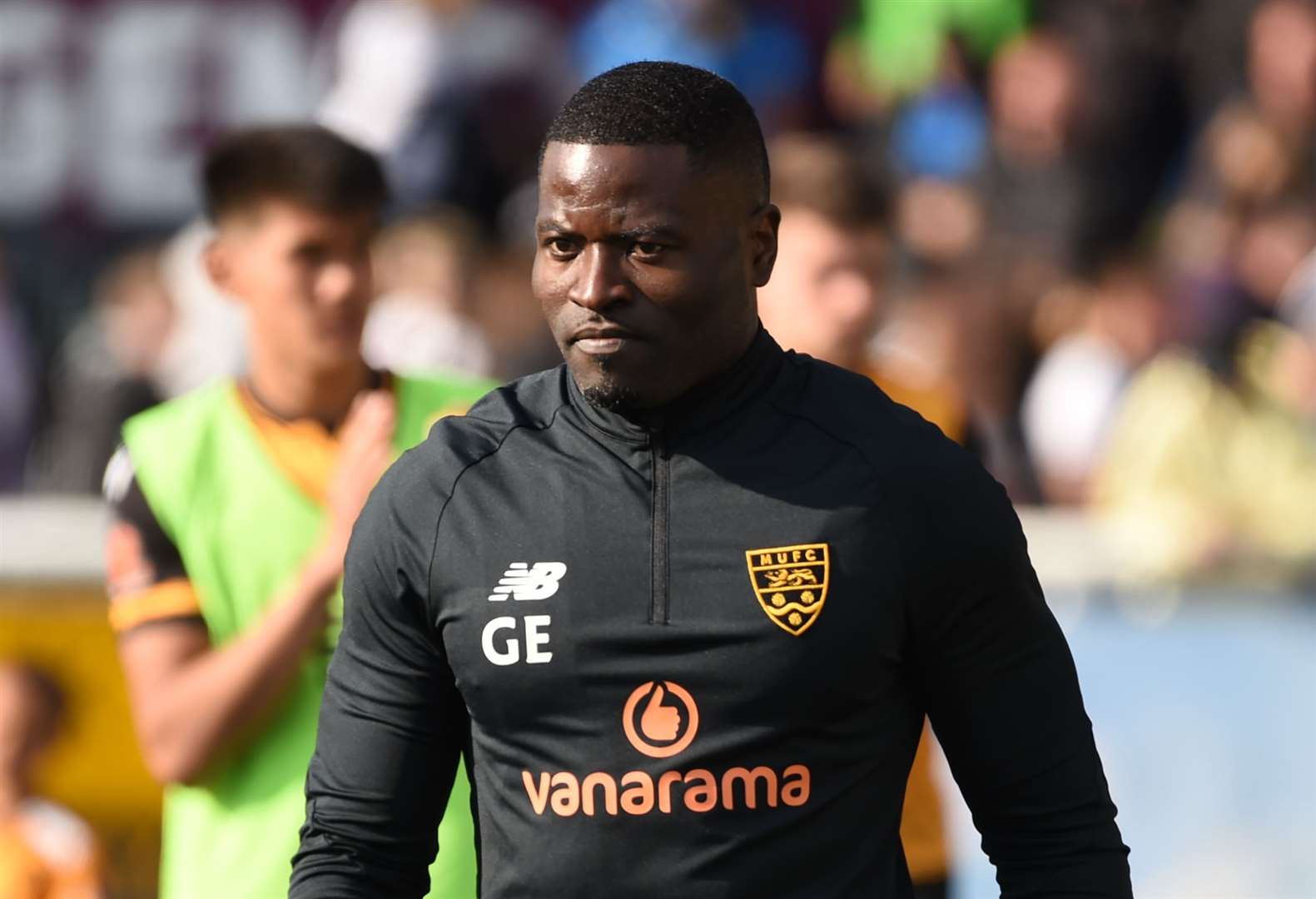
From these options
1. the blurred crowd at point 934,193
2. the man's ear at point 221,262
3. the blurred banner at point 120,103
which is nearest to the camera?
the man's ear at point 221,262

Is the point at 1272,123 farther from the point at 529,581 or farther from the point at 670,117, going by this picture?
the point at 529,581

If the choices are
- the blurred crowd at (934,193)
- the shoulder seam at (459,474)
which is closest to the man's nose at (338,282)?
the shoulder seam at (459,474)

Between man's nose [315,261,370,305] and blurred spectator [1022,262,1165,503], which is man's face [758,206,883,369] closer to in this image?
man's nose [315,261,370,305]

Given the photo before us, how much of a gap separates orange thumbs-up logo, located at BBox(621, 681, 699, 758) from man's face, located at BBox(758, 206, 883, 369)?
2210 millimetres

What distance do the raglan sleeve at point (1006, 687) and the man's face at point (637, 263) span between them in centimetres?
32

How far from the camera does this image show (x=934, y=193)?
10516 mm

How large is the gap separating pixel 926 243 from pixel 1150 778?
427cm

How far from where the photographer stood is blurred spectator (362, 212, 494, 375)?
9.92m

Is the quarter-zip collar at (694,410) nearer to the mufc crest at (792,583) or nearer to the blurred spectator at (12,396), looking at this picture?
the mufc crest at (792,583)

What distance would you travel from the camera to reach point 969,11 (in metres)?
10.9

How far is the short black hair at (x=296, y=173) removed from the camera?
427 centimetres

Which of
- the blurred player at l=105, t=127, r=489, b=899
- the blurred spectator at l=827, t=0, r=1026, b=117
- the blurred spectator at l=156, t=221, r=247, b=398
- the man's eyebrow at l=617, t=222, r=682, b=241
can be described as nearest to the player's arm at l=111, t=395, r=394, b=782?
the blurred player at l=105, t=127, r=489, b=899

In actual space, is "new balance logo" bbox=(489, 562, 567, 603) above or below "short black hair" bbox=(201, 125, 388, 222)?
below

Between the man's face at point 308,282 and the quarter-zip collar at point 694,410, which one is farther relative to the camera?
the man's face at point 308,282
